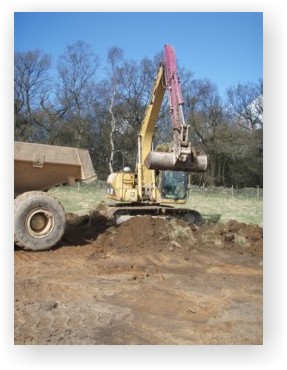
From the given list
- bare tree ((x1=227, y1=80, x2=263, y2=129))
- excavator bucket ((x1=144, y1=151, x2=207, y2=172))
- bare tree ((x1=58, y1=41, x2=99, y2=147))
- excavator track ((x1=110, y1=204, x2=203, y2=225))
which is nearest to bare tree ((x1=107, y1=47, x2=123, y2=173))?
bare tree ((x1=58, y1=41, x2=99, y2=147))

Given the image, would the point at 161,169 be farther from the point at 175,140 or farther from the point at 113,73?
the point at 113,73

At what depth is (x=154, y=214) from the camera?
27.0 ft

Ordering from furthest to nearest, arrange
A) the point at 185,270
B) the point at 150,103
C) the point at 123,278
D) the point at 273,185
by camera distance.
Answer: the point at 150,103 → the point at 185,270 → the point at 123,278 → the point at 273,185

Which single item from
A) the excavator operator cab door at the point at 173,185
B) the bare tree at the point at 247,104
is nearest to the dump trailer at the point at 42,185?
the bare tree at the point at 247,104

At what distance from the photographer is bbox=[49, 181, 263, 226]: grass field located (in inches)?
264

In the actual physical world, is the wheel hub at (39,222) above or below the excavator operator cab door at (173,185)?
below

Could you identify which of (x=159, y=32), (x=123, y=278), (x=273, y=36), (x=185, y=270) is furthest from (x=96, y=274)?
(x=273, y=36)

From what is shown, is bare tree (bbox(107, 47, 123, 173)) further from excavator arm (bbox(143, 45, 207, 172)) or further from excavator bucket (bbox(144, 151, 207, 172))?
excavator bucket (bbox(144, 151, 207, 172))

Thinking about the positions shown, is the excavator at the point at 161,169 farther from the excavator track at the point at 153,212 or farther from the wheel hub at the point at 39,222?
the wheel hub at the point at 39,222

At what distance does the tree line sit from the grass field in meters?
1.12

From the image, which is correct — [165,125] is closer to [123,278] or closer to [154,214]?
[154,214]

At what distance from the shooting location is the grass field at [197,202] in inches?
264

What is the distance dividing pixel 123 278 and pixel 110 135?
1.55m

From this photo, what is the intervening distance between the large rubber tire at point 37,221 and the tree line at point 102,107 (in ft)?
2.42
